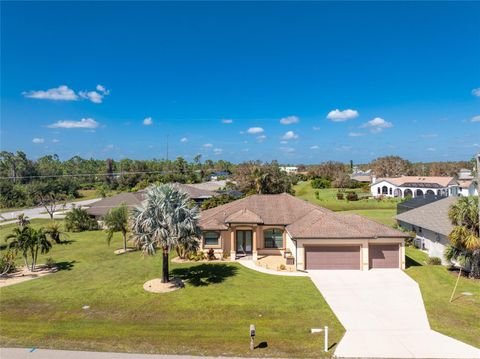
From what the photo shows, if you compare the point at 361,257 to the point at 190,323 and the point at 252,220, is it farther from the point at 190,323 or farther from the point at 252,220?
the point at 190,323

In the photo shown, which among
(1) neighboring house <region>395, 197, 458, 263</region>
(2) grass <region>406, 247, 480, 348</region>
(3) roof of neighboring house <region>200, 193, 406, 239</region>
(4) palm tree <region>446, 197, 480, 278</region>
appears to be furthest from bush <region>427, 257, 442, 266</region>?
(3) roof of neighboring house <region>200, 193, 406, 239</region>

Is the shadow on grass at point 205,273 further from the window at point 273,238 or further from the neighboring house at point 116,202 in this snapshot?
the neighboring house at point 116,202

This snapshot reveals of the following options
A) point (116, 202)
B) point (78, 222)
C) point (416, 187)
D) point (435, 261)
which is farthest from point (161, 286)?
point (416, 187)

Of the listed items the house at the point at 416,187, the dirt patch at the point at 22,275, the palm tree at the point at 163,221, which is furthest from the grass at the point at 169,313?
the house at the point at 416,187

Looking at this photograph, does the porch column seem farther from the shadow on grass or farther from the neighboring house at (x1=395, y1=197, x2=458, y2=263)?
the neighboring house at (x1=395, y1=197, x2=458, y2=263)

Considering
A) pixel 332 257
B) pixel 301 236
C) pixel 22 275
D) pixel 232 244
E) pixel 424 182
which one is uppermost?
pixel 424 182

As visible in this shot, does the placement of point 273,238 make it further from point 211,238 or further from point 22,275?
point 22,275
